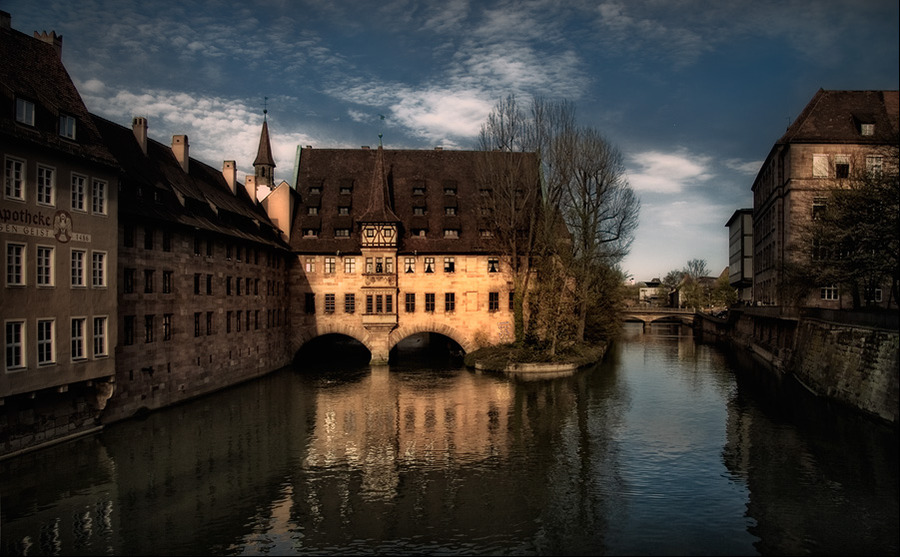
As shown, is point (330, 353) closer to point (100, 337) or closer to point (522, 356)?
point (522, 356)

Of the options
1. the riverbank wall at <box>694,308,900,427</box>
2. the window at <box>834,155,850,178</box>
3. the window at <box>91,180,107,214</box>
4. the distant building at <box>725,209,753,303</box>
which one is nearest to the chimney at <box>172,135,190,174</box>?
the window at <box>91,180,107,214</box>

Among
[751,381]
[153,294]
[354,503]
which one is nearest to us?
[354,503]

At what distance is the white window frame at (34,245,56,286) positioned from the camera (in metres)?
22.5

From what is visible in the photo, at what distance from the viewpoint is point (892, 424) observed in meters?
25.5

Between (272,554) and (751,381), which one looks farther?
(751,381)

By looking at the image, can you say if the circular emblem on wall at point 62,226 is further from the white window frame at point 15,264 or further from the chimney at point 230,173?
the chimney at point 230,173

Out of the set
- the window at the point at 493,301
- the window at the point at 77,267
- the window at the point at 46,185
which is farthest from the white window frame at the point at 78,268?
the window at the point at 493,301

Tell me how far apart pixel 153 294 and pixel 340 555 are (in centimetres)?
2068

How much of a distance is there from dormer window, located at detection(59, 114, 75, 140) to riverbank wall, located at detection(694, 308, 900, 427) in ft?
108

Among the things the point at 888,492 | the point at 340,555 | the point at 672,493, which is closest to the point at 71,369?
the point at 340,555

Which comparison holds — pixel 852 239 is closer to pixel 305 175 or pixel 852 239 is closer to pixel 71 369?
pixel 71 369

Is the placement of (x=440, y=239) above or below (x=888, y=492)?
above

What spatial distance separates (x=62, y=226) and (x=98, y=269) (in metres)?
2.54

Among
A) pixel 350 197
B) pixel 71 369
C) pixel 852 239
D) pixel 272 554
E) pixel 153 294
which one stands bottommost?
pixel 272 554
